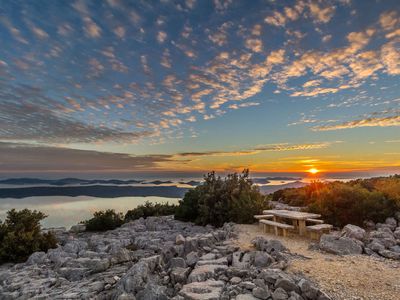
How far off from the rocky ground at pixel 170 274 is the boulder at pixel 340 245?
1.31 m

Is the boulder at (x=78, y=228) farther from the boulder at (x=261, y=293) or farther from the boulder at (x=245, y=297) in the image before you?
the boulder at (x=261, y=293)

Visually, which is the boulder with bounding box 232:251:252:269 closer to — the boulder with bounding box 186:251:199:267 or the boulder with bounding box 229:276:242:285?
the boulder with bounding box 229:276:242:285

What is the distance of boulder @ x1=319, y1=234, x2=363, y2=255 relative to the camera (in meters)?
8.80

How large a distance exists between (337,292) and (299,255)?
2.50 meters

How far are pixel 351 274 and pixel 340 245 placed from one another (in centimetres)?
222

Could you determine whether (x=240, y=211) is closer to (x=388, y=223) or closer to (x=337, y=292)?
(x=388, y=223)

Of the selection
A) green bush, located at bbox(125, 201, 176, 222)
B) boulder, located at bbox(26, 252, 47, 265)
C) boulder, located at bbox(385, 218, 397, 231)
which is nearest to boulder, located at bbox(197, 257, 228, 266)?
boulder, located at bbox(26, 252, 47, 265)

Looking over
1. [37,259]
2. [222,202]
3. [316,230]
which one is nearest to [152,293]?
[37,259]

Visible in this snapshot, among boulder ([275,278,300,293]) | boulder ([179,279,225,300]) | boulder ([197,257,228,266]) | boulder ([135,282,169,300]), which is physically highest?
boulder ([275,278,300,293])

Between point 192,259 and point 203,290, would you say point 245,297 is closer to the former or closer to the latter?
point 203,290

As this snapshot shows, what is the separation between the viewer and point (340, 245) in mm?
9086

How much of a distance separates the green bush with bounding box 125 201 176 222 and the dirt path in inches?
499

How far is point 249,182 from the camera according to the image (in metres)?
17.0

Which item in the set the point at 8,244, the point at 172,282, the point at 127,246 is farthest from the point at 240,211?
the point at 8,244
